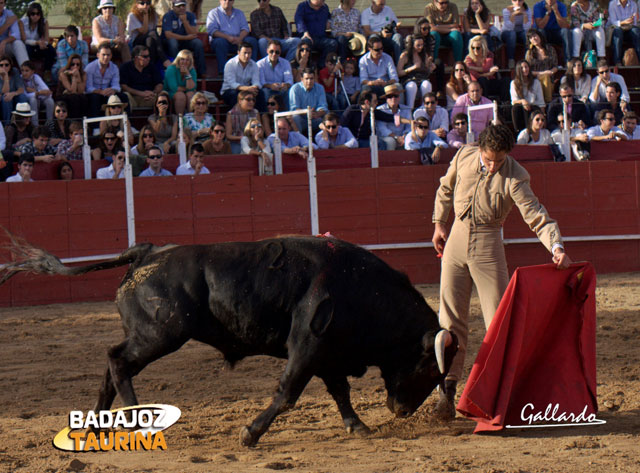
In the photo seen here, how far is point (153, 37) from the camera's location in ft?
37.9

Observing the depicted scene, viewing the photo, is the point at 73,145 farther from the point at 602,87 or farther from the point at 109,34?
the point at 602,87

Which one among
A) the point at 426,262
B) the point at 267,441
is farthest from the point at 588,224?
the point at 267,441

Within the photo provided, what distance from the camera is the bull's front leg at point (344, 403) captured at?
4.57 meters

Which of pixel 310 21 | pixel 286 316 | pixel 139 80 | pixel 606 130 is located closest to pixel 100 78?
pixel 139 80

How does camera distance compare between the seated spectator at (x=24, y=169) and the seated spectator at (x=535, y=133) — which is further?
the seated spectator at (x=535, y=133)

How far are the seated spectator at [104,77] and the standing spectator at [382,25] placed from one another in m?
3.79

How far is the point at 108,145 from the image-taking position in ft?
32.8

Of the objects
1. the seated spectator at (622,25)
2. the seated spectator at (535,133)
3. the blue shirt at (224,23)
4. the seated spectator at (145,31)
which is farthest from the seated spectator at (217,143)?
the seated spectator at (622,25)

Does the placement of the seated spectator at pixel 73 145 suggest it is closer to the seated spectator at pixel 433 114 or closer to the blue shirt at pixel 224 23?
the blue shirt at pixel 224 23

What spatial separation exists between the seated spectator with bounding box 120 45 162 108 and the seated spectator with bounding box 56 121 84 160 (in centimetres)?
115

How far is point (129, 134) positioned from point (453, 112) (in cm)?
398

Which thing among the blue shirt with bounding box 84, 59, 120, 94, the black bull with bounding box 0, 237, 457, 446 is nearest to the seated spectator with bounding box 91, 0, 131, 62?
the blue shirt with bounding box 84, 59, 120, 94

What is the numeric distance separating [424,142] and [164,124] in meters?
2.97

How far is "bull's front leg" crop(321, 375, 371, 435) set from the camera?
457 centimetres
